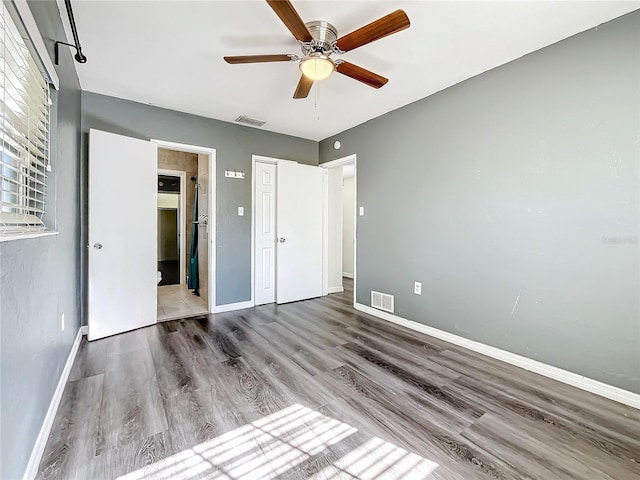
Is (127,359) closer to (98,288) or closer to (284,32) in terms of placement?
(98,288)

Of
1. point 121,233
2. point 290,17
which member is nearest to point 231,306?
point 121,233

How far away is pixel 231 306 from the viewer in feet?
12.4

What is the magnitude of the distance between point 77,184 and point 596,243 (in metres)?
4.42

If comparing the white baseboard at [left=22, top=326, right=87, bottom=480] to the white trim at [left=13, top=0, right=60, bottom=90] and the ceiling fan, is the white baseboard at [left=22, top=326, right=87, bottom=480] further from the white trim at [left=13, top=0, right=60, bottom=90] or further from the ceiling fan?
the ceiling fan

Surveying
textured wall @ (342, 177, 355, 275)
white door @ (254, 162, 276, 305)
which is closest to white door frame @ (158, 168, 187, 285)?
white door @ (254, 162, 276, 305)

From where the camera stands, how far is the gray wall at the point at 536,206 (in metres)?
1.86

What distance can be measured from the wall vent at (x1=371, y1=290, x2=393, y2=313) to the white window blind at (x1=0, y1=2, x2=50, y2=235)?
10.3 ft

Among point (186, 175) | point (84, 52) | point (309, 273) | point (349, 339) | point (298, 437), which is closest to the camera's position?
point (298, 437)

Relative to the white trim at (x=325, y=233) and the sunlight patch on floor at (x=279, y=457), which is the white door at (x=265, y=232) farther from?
the sunlight patch on floor at (x=279, y=457)

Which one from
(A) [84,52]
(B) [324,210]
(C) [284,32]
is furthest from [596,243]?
(A) [84,52]

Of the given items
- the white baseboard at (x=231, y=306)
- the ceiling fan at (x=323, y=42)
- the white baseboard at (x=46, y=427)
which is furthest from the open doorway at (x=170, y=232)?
the ceiling fan at (x=323, y=42)

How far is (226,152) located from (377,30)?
264 cm

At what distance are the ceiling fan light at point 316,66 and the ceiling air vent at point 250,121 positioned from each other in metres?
1.75

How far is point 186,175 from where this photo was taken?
519 cm
